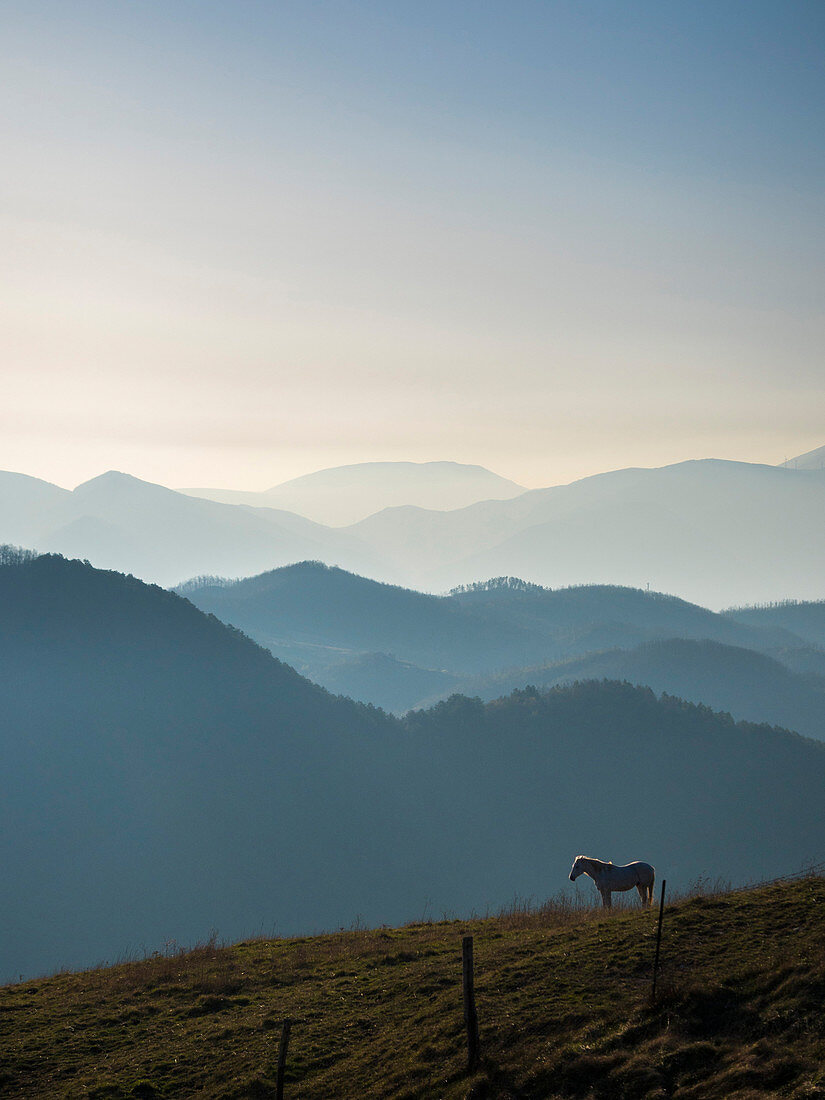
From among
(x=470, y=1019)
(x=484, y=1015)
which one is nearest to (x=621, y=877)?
(x=484, y=1015)

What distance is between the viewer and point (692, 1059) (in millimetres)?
11727

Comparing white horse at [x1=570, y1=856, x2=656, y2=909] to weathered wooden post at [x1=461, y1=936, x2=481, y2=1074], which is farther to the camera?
white horse at [x1=570, y1=856, x2=656, y2=909]

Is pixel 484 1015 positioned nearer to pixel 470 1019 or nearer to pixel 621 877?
pixel 470 1019

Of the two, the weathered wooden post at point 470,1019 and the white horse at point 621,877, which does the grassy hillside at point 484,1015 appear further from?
the white horse at point 621,877

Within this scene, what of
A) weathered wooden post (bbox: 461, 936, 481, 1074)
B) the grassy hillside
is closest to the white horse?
the grassy hillside

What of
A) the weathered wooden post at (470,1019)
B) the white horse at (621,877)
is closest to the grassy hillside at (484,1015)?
the weathered wooden post at (470,1019)

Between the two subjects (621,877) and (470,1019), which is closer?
(470,1019)

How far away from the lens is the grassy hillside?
1199cm

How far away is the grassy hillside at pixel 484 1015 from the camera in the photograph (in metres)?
A: 12.0

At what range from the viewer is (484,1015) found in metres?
14.9

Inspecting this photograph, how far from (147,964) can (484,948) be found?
398 inches

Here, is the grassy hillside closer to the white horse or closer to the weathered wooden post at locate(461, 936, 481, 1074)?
the weathered wooden post at locate(461, 936, 481, 1074)

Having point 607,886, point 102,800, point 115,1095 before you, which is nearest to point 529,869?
point 102,800

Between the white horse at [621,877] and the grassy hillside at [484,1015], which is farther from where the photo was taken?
the white horse at [621,877]
